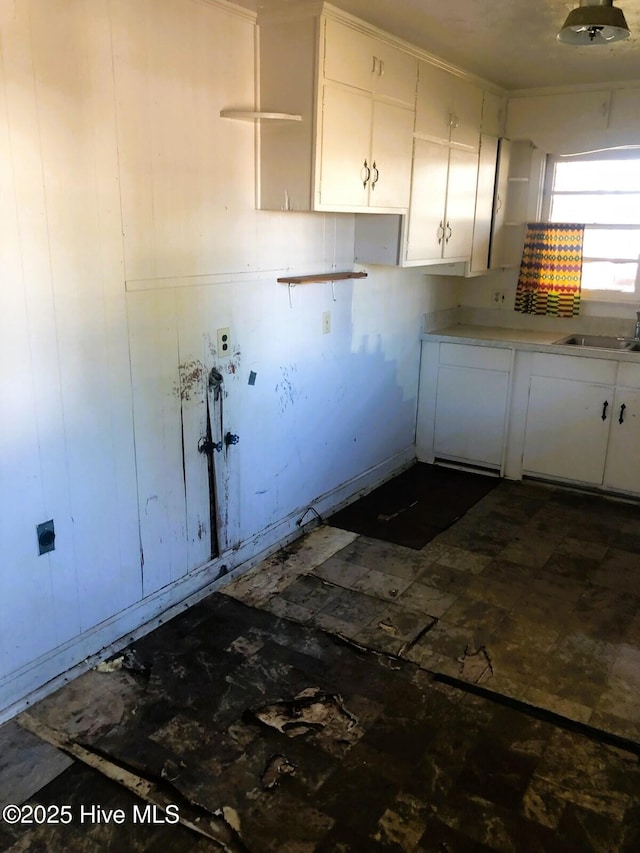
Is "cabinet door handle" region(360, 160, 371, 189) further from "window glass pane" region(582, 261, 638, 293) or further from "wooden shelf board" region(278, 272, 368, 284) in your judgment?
"window glass pane" region(582, 261, 638, 293)

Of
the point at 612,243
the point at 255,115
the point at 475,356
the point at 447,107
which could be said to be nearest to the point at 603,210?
the point at 612,243

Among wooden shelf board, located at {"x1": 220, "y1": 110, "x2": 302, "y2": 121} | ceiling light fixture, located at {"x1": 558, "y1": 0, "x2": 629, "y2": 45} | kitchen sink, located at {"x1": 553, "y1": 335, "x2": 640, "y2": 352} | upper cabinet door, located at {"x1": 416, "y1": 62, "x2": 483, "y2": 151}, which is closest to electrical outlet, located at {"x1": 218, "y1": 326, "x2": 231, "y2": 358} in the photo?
wooden shelf board, located at {"x1": 220, "y1": 110, "x2": 302, "y2": 121}

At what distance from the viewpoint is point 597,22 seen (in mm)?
2445

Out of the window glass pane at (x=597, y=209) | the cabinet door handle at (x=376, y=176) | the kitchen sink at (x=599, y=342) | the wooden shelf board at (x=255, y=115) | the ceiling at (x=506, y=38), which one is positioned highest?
the ceiling at (x=506, y=38)

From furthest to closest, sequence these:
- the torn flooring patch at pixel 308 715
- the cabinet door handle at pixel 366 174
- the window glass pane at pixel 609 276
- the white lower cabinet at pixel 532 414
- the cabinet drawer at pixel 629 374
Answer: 1. the window glass pane at pixel 609 276
2. the white lower cabinet at pixel 532 414
3. the cabinet drawer at pixel 629 374
4. the cabinet door handle at pixel 366 174
5. the torn flooring patch at pixel 308 715

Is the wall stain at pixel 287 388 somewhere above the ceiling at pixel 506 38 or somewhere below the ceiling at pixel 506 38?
below

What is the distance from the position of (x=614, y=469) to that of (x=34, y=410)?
11.2 feet

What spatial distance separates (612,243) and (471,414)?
1.44m

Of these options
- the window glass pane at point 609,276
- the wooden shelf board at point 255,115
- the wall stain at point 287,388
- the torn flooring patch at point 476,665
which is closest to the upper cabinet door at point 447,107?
the wooden shelf board at point 255,115

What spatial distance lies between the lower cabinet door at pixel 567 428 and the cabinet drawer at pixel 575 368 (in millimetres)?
36

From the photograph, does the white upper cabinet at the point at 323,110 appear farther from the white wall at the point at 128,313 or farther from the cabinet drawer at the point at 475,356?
the cabinet drawer at the point at 475,356

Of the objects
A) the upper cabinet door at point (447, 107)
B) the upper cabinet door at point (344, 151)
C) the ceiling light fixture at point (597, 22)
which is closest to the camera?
the ceiling light fixture at point (597, 22)

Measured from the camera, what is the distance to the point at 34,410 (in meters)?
2.29

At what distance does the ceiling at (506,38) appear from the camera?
9.37ft
